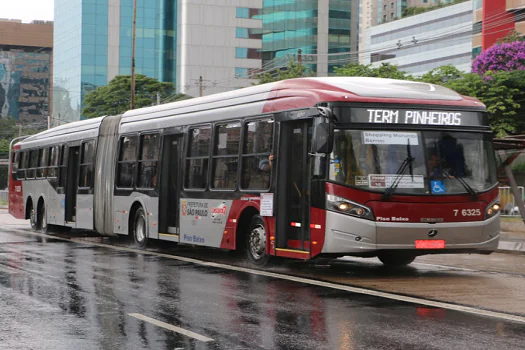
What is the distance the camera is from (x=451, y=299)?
37.2 feet

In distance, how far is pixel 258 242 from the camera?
1564 centimetres

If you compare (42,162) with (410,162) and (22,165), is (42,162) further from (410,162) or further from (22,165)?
(410,162)

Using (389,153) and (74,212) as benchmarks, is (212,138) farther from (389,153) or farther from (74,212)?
(74,212)

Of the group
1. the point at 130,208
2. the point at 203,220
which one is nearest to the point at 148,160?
the point at 130,208

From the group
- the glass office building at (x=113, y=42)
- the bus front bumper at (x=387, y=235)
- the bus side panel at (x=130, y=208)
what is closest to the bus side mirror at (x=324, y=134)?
the bus front bumper at (x=387, y=235)

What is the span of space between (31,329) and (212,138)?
28.9 ft

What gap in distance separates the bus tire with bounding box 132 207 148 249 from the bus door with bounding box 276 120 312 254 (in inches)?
237

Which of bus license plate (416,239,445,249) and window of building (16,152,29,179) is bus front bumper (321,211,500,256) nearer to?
bus license plate (416,239,445,249)

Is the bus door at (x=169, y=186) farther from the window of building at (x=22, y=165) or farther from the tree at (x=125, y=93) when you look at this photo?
the tree at (x=125, y=93)

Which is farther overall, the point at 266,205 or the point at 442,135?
the point at 266,205

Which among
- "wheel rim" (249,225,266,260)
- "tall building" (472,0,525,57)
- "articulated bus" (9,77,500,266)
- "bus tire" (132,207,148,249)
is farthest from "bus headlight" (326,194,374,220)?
"tall building" (472,0,525,57)

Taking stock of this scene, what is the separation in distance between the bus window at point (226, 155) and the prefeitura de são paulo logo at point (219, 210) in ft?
1.08

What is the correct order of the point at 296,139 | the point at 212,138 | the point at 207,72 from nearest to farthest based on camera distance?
the point at 296,139, the point at 212,138, the point at 207,72

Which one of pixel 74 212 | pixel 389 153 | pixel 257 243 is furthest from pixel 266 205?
pixel 74 212
